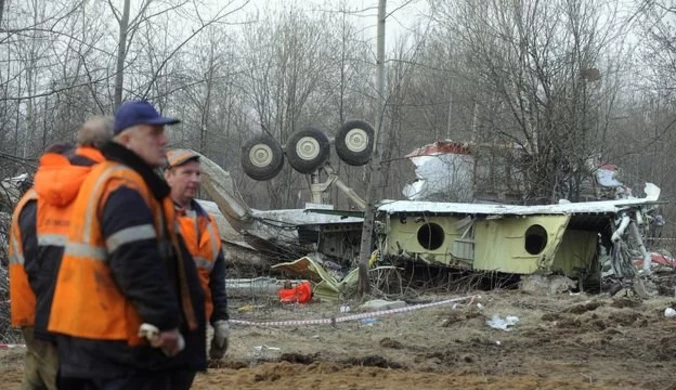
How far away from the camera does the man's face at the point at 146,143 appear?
3.06m

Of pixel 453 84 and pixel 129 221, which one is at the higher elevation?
pixel 453 84

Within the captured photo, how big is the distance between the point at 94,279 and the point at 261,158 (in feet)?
50.3

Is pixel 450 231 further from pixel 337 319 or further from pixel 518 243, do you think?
pixel 337 319

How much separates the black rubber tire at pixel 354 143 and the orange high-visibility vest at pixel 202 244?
14.1 metres

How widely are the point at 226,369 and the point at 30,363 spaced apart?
361cm

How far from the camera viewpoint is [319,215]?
1612 centimetres

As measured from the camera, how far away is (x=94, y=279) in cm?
289

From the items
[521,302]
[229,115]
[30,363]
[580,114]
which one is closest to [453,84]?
[580,114]

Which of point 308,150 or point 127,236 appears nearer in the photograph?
point 127,236

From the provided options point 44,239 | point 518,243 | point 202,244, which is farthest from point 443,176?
point 44,239

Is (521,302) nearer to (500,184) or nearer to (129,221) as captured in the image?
(500,184)

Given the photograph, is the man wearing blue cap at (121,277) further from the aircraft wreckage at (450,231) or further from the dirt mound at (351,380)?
the aircraft wreckage at (450,231)

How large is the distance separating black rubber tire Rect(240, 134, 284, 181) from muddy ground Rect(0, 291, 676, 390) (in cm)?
655

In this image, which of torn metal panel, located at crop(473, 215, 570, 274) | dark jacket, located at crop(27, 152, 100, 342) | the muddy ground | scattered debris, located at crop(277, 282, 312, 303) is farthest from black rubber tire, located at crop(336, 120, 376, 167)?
dark jacket, located at crop(27, 152, 100, 342)
